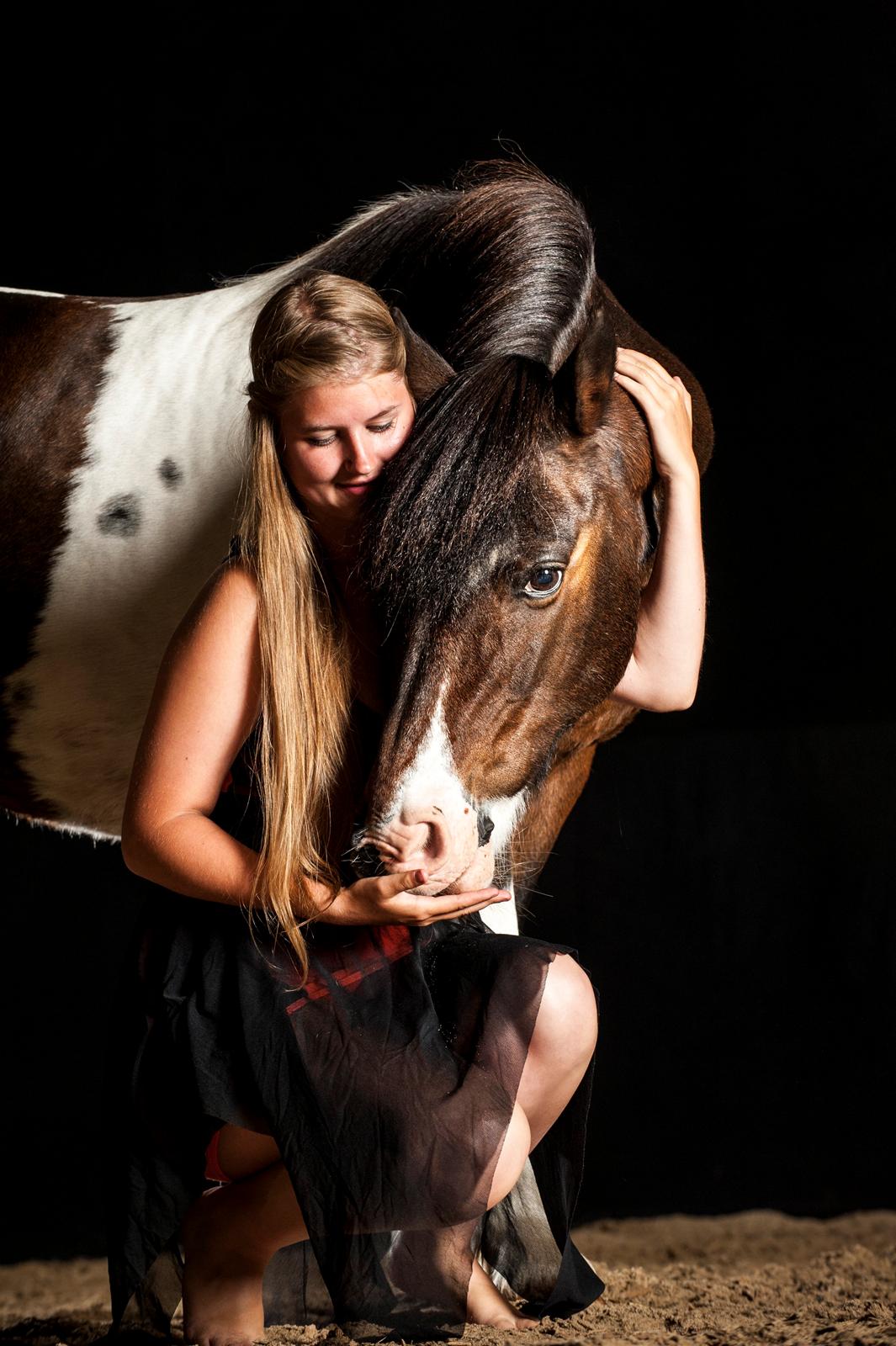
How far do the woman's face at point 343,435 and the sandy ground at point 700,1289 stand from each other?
87 centimetres

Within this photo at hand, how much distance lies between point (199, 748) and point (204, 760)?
14mm


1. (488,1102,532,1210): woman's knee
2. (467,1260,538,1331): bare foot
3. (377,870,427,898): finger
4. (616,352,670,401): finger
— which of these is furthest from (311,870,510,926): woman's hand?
(616,352,670,401): finger

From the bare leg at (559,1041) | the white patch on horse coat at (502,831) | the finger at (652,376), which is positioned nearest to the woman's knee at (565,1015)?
the bare leg at (559,1041)

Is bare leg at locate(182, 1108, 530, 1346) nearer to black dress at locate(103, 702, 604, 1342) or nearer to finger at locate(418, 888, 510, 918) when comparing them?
black dress at locate(103, 702, 604, 1342)

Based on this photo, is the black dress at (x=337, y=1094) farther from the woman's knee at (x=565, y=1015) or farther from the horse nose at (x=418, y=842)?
the horse nose at (x=418, y=842)

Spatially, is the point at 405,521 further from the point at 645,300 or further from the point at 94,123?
the point at 94,123

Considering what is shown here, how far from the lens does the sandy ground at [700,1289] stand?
68.6 inches

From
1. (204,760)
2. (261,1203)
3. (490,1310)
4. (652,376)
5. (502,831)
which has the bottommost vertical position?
(490,1310)

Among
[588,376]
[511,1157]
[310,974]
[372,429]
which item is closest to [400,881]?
[310,974]

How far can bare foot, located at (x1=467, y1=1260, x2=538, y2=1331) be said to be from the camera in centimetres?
153

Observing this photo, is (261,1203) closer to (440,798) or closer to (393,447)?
(440,798)

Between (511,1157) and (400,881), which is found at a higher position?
(400,881)

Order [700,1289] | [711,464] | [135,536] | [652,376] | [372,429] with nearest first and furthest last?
[372,429], [652,376], [135,536], [700,1289], [711,464]

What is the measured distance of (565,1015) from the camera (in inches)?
56.4
